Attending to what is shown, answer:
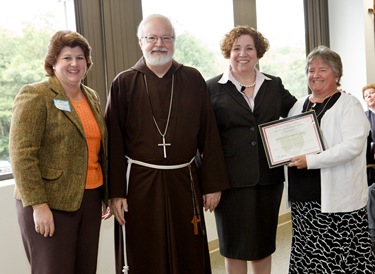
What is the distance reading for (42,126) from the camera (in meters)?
1.95

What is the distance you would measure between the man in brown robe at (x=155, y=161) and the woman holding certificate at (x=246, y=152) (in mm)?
243

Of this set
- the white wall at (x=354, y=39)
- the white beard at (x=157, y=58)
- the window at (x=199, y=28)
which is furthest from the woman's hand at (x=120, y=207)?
the white wall at (x=354, y=39)

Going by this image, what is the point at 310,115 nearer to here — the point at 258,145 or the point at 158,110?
the point at 258,145

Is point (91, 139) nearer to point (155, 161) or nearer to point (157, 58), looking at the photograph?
point (155, 161)

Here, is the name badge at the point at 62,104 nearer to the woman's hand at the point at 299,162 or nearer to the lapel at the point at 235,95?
the lapel at the point at 235,95

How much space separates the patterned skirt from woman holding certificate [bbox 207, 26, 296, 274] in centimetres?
21

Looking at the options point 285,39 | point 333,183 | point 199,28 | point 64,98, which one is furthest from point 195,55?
point 64,98

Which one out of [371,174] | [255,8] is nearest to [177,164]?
[371,174]

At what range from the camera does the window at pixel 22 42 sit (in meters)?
2.88

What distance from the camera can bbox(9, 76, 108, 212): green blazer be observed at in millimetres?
1906

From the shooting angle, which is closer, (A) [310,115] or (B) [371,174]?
(A) [310,115]

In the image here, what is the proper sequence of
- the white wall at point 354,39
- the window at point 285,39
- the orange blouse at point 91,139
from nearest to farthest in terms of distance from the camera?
the orange blouse at point 91,139, the window at point 285,39, the white wall at point 354,39

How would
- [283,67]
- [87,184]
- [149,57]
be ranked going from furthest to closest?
[283,67]
[149,57]
[87,184]

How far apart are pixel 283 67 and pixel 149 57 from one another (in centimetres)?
316
